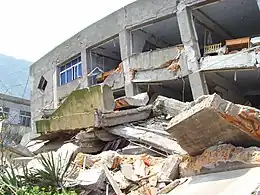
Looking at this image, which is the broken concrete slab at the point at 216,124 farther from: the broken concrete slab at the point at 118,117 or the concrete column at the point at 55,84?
the concrete column at the point at 55,84

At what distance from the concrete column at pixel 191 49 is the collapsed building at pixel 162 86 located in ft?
0.13

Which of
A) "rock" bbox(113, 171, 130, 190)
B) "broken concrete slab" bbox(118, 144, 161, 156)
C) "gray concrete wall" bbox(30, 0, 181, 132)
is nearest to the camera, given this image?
"rock" bbox(113, 171, 130, 190)

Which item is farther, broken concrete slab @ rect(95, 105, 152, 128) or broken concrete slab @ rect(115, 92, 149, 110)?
broken concrete slab @ rect(115, 92, 149, 110)

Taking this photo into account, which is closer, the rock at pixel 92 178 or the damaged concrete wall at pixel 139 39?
the rock at pixel 92 178

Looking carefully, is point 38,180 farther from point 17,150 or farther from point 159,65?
point 159,65

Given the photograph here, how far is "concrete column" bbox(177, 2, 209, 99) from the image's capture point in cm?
1452

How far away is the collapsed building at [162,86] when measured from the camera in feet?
15.8

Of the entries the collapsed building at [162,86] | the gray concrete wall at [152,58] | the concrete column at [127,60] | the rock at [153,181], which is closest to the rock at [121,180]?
the collapsed building at [162,86]

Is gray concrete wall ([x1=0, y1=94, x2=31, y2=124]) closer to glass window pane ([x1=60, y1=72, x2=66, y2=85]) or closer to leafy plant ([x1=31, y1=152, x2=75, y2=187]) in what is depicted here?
glass window pane ([x1=60, y1=72, x2=66, y2=85])

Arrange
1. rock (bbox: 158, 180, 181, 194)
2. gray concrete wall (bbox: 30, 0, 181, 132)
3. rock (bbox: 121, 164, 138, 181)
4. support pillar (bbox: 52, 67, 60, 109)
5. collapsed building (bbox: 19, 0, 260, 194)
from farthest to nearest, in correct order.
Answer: support pillar (bbox: 52, 67, 60, 109) → gray concrete wall (bbox: 30, 0, 181, 132) → rock (bbox: 121, 164, 138, 181) → rock (bbox: 158, 180, 181, 194) → collapsed building (bbox: 19, 0, 260, 194)

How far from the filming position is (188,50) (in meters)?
14.9

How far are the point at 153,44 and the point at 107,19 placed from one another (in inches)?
105

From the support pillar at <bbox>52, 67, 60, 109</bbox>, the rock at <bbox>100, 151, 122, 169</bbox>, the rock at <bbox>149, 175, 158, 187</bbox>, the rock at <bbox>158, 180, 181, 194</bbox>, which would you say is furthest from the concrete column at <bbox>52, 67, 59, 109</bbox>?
the rock at <bbox>158, 180, 181, 194</bbox>

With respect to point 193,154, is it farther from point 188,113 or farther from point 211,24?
point 211,24
